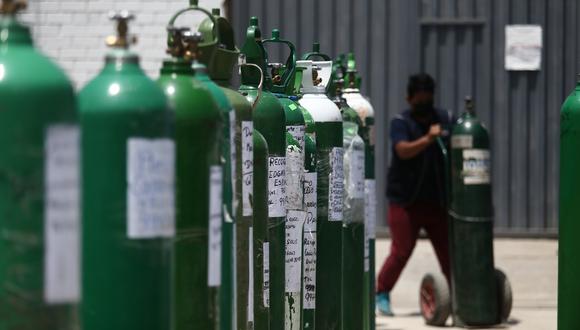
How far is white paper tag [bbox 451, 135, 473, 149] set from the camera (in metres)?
9.85

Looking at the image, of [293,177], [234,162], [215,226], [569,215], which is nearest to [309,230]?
[293,177]

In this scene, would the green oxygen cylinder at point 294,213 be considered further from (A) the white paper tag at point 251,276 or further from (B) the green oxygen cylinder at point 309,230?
(A) the white paper tag at point 251,276

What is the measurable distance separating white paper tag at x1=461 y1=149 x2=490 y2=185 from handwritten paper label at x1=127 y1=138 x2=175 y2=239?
21.9ft

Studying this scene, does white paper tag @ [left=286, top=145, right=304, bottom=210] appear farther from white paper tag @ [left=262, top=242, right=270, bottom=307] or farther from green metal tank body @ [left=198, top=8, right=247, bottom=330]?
green metal tank body @ [left=198, top=8, right=247, bottom=330]

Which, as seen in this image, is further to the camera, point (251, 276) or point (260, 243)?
point (260, 243)

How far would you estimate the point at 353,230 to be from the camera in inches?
277

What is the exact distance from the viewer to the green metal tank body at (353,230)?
6.94m

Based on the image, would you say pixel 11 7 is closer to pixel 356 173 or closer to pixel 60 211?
pixel 60 211

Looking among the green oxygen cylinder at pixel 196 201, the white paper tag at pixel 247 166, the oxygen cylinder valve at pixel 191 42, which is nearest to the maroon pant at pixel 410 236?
the white paper tag at pixel 247 166

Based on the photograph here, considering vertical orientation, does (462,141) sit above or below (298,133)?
below

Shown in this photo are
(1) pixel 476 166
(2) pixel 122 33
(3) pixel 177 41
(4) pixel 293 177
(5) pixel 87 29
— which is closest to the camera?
(2) pixel 122 33

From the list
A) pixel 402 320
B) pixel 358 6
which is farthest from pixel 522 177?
pixel 402 320

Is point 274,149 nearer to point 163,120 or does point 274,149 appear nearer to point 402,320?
point 163,120

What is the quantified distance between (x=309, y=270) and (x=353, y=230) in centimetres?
96
